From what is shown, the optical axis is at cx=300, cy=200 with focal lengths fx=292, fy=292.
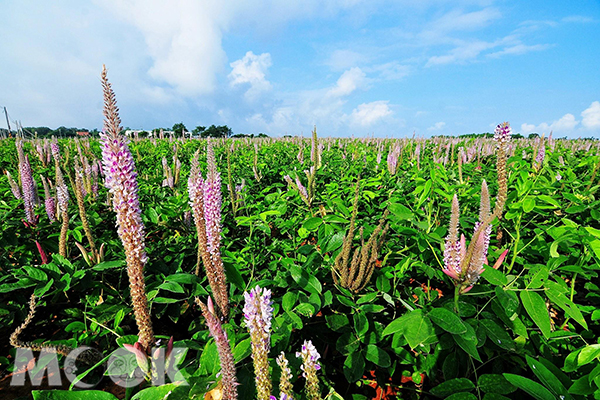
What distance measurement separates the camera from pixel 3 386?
6.98 feet

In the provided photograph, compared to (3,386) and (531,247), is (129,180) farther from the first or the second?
(531,247)

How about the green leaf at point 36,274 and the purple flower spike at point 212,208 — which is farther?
the green leaf at point 36,274

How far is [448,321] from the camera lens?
4.50 ft

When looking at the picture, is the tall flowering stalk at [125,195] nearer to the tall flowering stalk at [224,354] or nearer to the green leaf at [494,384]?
the tall flowering stalk at [224,354]

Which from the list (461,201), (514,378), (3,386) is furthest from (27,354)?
(461,201)

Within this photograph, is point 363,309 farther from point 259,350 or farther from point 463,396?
point 259,350

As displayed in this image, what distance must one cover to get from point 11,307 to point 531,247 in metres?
3.97

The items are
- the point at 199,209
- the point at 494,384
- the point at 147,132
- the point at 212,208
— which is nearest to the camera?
the point at 494,384

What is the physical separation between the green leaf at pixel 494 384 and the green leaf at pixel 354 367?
56 cm

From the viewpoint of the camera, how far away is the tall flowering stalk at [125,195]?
1.29 meters

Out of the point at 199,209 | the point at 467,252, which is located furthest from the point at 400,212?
the point at 199,209

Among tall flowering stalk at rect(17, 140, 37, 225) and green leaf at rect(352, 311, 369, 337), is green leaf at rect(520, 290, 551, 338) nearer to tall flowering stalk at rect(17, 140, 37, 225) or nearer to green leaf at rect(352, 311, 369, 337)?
green leaf at rect(352, 311, 369, 337)

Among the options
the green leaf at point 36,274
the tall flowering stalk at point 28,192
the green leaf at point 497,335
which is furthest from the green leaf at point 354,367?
the tall flowering stalk at point 28,192

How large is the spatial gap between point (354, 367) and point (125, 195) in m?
1.48
